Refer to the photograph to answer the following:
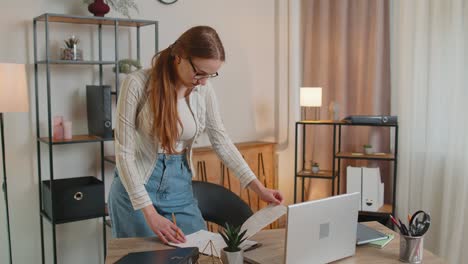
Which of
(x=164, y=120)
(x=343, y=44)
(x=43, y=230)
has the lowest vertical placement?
(x=43, y=230)

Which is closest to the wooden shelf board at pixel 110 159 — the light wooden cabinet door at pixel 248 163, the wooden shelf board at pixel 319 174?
the light wooden cabinet door at pixel 248 163

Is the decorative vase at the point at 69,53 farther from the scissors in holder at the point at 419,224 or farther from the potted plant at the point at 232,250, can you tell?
the scissors in holder at the point at 419,224

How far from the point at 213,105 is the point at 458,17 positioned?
6.21 feet

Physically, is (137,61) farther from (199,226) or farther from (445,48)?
(445,48)

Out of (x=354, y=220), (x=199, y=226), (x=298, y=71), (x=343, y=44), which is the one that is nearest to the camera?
(x=354, y=220)

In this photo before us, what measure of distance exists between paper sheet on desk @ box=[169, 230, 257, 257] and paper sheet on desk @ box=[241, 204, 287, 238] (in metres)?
0.08

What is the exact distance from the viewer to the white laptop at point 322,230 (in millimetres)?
1574

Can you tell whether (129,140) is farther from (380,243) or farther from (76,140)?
(76,140)

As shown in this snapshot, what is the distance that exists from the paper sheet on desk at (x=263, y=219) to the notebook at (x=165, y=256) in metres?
0.22

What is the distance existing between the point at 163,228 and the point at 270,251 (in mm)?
392

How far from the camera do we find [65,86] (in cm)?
321

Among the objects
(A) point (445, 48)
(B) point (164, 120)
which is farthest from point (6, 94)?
(A) point (445, 48)

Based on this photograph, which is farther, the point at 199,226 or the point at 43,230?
the point at 43,230

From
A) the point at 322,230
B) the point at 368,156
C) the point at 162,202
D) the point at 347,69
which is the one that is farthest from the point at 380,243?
the point at 347,69
